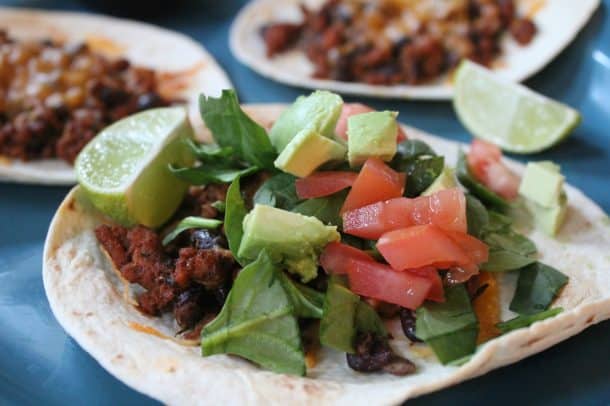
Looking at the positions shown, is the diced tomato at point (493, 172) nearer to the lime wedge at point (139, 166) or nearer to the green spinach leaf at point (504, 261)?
the green spinach leaf at point (504, 261)

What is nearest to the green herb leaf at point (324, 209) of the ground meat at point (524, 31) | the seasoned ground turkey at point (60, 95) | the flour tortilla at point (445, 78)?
the seasoned ground turkey at point (60, 95)

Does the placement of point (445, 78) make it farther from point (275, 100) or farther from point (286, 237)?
point (286, 237)

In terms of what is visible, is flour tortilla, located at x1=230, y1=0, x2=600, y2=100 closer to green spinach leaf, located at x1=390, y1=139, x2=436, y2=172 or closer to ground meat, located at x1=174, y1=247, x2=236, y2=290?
green spinach leaf, located at x1=390, y1=139, x2=436, y2=172

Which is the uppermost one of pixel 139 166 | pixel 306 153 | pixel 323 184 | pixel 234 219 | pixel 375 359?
pixel 306 153

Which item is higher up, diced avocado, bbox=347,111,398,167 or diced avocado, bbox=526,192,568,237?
diced avocado, bbox=347,111,398,167

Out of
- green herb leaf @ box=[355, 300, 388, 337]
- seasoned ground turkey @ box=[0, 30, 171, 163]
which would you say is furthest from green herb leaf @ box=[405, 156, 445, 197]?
seasoned ground turkey @ box=[0, 30, 171, 163]

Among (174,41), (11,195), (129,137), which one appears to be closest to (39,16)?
(174,41)

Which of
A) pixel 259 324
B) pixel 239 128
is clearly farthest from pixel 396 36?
pixel 259 324
